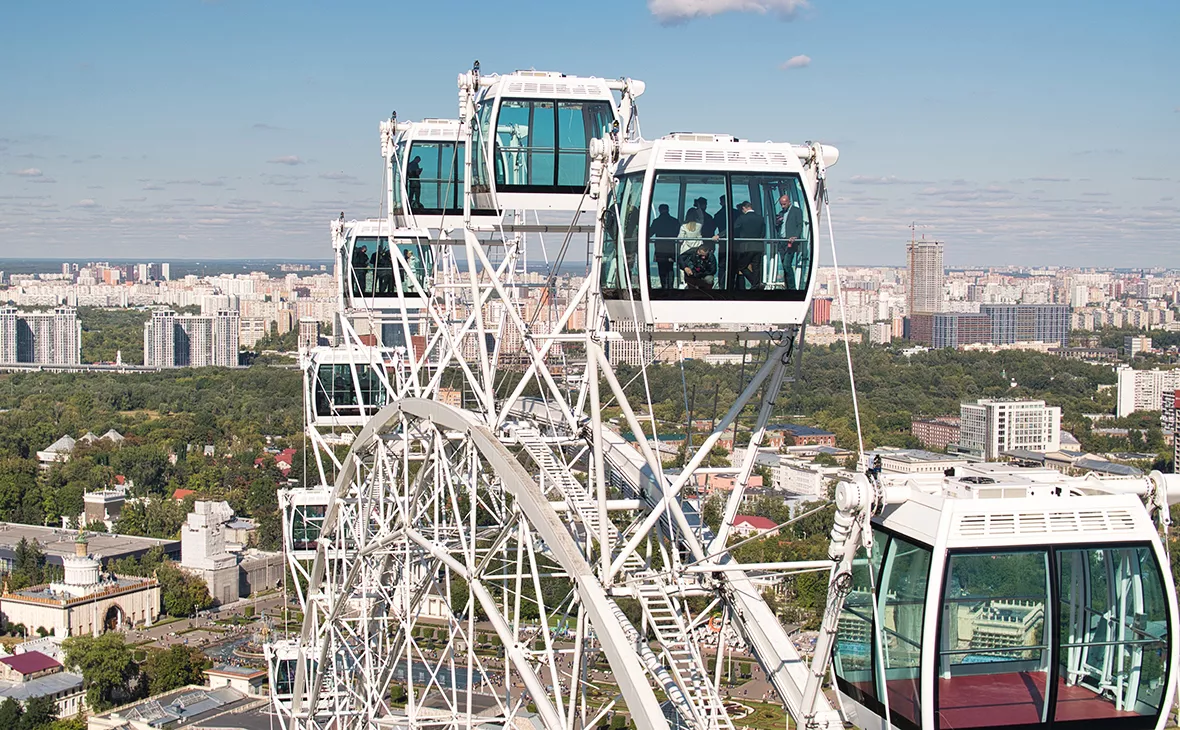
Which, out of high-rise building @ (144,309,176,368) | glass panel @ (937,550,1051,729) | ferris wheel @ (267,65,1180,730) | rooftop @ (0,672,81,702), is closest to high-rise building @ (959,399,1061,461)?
rooftop @ (0,672,81,702)

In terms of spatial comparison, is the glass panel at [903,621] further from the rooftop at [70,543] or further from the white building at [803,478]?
the white building at [803,478]

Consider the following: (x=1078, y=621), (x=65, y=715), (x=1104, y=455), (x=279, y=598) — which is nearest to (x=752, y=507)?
(x=279, y=598)

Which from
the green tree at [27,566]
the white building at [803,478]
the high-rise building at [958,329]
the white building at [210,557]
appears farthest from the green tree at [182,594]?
the high-rise building at [958,329]

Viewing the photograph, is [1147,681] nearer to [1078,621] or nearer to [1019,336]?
[1078,621]

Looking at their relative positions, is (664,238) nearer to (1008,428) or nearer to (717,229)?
(717,229)

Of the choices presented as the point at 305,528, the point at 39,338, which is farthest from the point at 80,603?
the point at 39,338

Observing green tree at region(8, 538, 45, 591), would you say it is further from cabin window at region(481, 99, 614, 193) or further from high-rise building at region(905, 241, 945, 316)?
high-rise building at region(905, 241, 945, 316)
